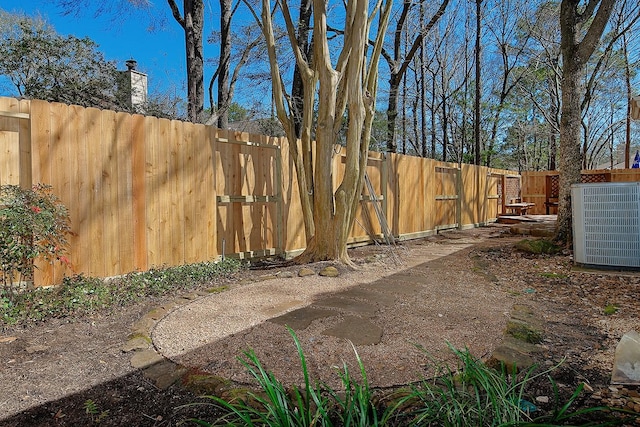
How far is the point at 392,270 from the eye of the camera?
472 centimetres

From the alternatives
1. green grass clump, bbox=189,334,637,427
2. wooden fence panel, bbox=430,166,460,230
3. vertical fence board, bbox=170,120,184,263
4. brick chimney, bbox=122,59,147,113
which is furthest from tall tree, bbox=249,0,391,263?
brick chimney, bbox=122,59,147,113

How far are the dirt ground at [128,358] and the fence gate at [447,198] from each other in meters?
5.38

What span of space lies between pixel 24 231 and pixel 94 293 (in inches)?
27.9

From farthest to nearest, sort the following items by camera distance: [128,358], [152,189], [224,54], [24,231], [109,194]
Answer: [224,54]
[152,189]
[109,194]
[24,231]
[128,358]

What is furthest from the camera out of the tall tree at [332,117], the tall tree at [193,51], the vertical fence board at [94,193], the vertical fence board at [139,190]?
the tall tree at [193,51]

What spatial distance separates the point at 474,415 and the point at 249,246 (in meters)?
4.10

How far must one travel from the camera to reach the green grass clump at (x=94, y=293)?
279cm

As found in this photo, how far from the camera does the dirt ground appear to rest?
1622 mm

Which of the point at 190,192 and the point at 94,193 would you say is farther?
the point at 190,192

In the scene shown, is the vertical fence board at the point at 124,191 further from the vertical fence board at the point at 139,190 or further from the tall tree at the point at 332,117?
the tall tree at the point at 332,117

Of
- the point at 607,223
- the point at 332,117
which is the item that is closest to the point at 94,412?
the point at 332,117

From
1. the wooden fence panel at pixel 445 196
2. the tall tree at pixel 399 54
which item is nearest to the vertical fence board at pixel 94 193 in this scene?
the wooden fence panel at pixel 445 196

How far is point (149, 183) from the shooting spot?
4.09 metres

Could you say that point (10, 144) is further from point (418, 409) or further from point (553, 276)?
point (553, 276)
